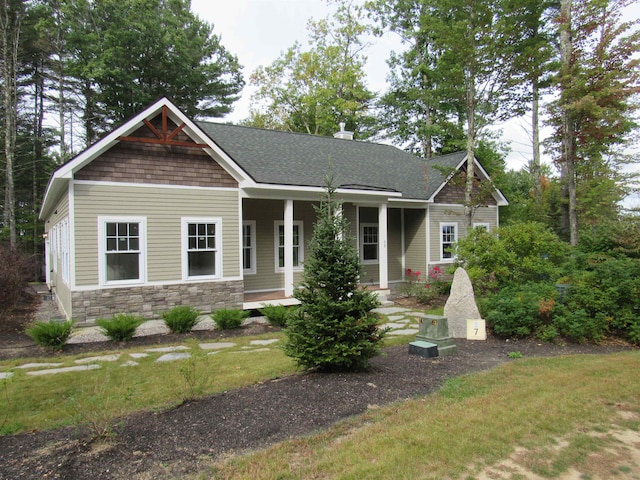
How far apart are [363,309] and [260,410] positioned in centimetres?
181

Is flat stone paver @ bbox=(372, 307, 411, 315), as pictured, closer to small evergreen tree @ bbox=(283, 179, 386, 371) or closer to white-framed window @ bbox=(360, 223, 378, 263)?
white-framed window @ bbox=(360, 223, 378, 263)

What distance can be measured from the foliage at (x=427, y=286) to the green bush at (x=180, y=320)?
275 inches

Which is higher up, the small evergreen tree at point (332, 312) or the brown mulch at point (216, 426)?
the small evergreen tree at point (332, 312)

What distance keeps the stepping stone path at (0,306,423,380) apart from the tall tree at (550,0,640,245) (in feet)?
23.6

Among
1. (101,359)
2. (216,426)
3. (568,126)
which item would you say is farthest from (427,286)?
(216,426)

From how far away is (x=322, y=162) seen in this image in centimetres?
1469

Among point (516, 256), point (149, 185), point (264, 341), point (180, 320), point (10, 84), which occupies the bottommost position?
point (264, 341)

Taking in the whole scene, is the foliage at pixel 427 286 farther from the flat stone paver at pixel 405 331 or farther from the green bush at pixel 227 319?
the green bush at pixel 227 319

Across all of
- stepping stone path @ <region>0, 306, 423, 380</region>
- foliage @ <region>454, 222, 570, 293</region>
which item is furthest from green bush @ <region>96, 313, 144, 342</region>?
foliage @ <region>454, 222, 570, 293</region>

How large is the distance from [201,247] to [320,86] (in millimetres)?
23965

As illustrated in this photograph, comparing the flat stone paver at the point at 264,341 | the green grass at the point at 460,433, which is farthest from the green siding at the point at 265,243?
the green grass at the point at 460,433

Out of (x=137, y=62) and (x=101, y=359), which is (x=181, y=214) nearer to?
(x=101, y=359)

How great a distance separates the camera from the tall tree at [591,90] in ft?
40.4

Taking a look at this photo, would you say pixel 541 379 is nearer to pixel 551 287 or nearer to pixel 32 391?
pixel 551 287
